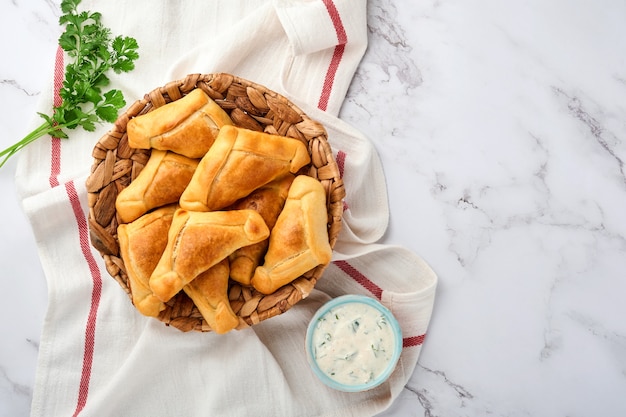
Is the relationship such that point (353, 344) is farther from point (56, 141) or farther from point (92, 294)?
point (56, 141)

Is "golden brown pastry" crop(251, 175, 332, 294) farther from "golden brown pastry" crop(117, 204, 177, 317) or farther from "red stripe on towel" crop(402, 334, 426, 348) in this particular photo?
"red stripe on towel" crop(402, 334, 426, 348)

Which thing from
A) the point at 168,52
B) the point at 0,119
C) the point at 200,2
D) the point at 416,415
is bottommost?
the point at 416,415

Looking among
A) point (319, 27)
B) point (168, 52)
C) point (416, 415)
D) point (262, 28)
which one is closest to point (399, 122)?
point (319, 27)

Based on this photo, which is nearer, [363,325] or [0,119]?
[363,325]

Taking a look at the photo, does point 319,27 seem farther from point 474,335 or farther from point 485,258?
point 474,335

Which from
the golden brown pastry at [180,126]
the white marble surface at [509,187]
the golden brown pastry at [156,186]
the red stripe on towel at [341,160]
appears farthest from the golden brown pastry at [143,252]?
the white marble surface at [509,187]

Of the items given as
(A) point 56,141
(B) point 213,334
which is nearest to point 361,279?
(B) point 213,334

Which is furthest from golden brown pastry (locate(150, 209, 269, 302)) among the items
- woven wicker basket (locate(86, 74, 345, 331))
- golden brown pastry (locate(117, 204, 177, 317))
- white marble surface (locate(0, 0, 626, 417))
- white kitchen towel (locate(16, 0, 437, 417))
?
white marble surface (locate(0, 0, 626, 417))

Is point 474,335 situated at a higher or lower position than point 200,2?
lower
